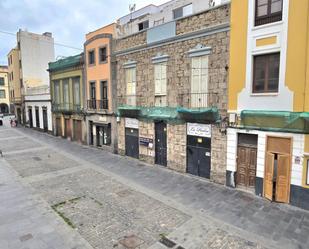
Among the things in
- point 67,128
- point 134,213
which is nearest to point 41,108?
point 67,128

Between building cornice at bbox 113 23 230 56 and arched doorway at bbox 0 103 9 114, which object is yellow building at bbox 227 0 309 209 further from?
arched doorway at bbox 0 103 9 114

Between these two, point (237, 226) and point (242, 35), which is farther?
point (242, 35)

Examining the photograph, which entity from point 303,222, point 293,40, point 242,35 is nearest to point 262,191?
point 303,222

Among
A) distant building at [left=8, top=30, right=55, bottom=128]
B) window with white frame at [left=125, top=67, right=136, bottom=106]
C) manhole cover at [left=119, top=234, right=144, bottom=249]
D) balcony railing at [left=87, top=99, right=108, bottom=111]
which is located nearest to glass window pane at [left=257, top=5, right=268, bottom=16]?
window with white frame at [left=125, top=67, right=136, bottom=106]

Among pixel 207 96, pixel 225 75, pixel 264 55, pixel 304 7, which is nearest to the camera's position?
pixel 304 7

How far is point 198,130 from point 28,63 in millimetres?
30387

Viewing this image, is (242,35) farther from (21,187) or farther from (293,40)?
(21,187)

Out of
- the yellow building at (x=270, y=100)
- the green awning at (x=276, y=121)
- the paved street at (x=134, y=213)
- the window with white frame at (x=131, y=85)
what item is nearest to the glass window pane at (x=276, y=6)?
the yellow building at (x=270, y=100)

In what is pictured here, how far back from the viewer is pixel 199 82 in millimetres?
10766

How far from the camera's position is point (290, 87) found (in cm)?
775

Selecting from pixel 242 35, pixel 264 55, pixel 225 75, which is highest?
pixel 242 35

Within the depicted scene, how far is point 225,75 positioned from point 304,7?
11.5 ft

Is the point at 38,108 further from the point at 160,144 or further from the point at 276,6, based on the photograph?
the point at 276,6

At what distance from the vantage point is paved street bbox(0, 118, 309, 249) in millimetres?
6090
